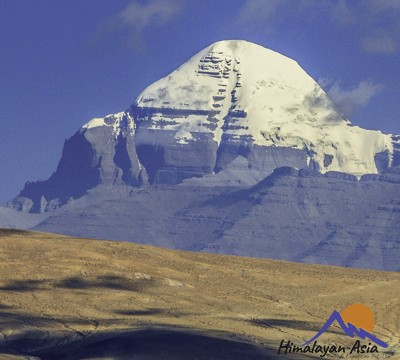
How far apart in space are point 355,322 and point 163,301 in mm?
19229

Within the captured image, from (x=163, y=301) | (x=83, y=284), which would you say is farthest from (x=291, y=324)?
(x=83, y=284)

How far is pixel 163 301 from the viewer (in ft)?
472

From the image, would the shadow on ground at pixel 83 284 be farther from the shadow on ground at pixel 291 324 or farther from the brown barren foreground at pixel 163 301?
the shadow on ground at pixel 291 324

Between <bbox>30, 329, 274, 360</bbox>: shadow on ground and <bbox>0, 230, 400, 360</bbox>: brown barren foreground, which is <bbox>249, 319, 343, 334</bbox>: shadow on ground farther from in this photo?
<bbox>30, 329, 274, 360</bbox>: shadow on ground

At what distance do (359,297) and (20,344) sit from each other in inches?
1743

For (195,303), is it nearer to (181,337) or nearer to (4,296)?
(4,296)

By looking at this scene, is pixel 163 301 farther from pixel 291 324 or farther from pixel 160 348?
pixel 160 348

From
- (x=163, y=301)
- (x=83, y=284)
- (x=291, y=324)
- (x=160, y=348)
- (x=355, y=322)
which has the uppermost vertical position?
(x=83, y=284)

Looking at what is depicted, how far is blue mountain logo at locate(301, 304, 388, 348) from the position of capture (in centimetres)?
12975

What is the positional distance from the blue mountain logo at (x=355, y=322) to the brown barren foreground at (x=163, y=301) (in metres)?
0.86

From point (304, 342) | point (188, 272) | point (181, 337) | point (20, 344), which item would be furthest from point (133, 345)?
point (188, 272)

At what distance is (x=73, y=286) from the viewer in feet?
477

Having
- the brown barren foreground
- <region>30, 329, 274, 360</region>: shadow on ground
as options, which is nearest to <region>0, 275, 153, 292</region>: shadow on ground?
the brown barren foreground

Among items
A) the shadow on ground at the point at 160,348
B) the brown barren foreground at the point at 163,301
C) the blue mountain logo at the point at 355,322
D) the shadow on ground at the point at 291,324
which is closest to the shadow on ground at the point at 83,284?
the brown barren foreground at the point at 163,301
